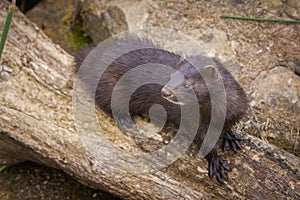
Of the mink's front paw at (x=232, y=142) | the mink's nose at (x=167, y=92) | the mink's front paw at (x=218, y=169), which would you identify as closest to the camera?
the mink's nose at (x=167, y=92)

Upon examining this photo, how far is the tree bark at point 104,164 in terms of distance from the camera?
2.90m

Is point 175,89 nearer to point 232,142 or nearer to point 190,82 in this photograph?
point 190,82

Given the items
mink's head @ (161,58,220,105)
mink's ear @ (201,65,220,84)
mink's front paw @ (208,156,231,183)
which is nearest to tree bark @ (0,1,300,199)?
mink's front paw @ (208,156,231,183)

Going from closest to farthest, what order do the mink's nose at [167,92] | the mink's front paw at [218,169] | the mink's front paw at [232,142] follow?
the mink's nose at [167,92] → the mink's front paw at [218,169] → the mink's front paw at [232,142]

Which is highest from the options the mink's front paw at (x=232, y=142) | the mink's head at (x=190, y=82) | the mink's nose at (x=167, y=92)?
the mink's head at (x=190, y=82)

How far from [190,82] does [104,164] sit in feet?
2.58

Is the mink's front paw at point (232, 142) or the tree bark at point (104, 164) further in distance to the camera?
the mink's front paw at point (232, 142)

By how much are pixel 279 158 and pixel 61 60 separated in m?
1.76

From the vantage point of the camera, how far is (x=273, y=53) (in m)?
4.07

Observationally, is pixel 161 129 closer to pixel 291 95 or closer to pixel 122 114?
pixel 122 114

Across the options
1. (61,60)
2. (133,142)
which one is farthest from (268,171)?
(61,60)

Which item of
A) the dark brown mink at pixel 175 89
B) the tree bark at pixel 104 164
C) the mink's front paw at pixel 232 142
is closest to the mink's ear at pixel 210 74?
the dark brown mink at pixel 175 89

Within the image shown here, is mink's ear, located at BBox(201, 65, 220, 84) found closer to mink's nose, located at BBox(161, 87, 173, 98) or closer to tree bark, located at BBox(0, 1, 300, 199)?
mink's nose, located at BBox(161, 87, 173, 98)

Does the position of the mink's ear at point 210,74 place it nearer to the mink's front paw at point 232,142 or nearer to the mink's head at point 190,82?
Answer: the mink's head at point 190,82
